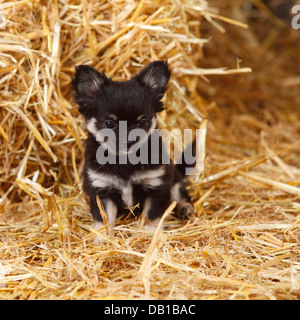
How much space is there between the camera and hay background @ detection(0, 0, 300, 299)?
252cm

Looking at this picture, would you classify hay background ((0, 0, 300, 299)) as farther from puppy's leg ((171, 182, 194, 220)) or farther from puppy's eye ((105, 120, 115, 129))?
puppy's eye ((105, 120, 115, 129))

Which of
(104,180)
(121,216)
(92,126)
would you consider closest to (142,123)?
(92,126)

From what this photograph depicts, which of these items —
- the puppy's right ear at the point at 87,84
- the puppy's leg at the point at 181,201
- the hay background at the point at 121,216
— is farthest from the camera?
the puppy's leg at the point at 181,201

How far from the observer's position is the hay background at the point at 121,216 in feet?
8.26

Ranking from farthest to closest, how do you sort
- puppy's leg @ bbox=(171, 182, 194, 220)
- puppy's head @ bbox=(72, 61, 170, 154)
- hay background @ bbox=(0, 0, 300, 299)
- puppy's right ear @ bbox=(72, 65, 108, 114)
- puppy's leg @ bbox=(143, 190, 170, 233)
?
puppy's leg @ bbox=(171, 182, 194, 220) < puppy's leg @ bbox=(143, 190, 170, 233) < puppy's right ear @ bbox=(72, 65, 108, 114) < puppy's head @ bbox=(72, 61, 170, 154) < hay background @ bbox=(0, 0, 300, 299)

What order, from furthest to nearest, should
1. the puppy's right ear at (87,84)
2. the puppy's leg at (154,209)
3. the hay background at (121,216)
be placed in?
the puppy's leg at (154,209) → the puppy's right ear at (87,84) → the hay background at (121,216)

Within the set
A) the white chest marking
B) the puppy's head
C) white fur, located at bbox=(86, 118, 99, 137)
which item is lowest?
the white chest marking

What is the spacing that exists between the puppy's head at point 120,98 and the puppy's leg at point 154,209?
0.50m

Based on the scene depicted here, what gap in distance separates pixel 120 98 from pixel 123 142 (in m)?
0.31

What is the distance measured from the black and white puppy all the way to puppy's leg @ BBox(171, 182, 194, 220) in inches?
12.7

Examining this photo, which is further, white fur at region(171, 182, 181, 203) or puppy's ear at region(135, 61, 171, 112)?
white fur at region(171, 182, 181, 203)

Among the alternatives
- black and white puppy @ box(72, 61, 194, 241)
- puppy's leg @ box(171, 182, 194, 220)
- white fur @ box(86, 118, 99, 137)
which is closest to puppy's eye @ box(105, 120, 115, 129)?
black and white puppy @ box(72, 61, 194, 241)

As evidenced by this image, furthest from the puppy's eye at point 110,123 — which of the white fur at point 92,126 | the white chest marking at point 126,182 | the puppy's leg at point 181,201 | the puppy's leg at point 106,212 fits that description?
the puppy's leg at point 181,201

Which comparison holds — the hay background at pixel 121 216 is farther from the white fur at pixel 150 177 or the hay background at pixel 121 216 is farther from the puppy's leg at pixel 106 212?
the white fur at pixel 150 177
